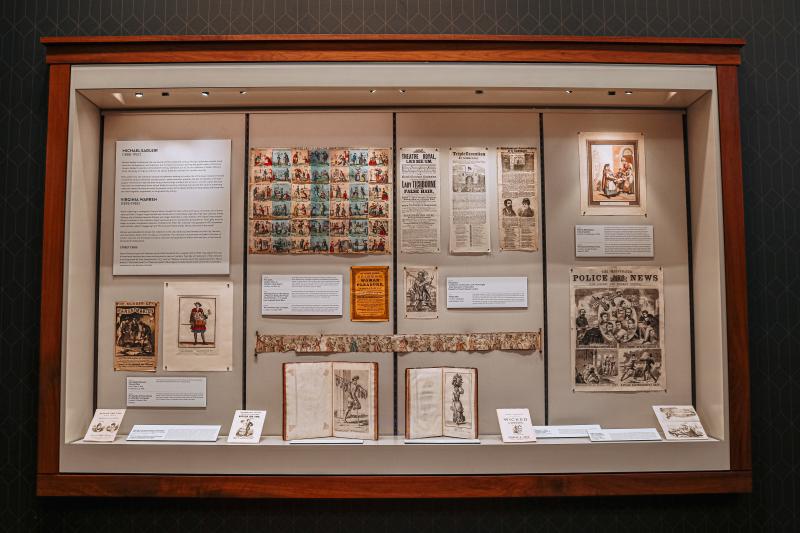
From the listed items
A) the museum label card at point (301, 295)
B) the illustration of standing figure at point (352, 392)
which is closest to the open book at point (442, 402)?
the illustration of standing figure at point (352, 392)

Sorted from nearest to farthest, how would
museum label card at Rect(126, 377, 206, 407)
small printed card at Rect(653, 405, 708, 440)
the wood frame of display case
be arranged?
the wood frame of display case, small printed card at Rect(653, 405, 708, 440), museum label card at Rect(126, 377, 206, 407)

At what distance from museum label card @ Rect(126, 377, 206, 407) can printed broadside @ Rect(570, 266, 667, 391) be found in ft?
6.61

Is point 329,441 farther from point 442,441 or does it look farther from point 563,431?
point 563,431

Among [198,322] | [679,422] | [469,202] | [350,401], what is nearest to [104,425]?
[198,322]

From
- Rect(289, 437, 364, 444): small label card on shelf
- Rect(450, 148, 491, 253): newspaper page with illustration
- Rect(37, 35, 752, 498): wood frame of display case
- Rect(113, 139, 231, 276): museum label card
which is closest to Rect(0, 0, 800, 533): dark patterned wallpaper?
Rect(37, 35, 752, 498): wood frame of display case

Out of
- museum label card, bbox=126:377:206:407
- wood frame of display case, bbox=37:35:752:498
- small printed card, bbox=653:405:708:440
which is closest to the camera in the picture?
wood frame of display case, bbox=37:35:752:498

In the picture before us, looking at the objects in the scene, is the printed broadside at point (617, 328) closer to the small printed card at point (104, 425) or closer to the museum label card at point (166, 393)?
the museum label card at point (166, 393)

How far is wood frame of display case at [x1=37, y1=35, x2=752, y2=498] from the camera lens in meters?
2.69

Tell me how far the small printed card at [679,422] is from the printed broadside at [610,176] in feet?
3.48

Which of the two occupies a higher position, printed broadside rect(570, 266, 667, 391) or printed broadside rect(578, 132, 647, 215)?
printed broadside rect(578, 132, 647, 215)

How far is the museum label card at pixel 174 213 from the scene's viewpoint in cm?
299

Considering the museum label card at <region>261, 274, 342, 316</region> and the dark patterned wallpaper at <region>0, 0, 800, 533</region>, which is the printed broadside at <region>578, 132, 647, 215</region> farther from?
the museum label card at <region>261, 274, 342, 316</region>

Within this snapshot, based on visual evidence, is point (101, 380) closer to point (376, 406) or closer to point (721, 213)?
point (376, 406)

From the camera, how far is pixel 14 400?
115 inches
